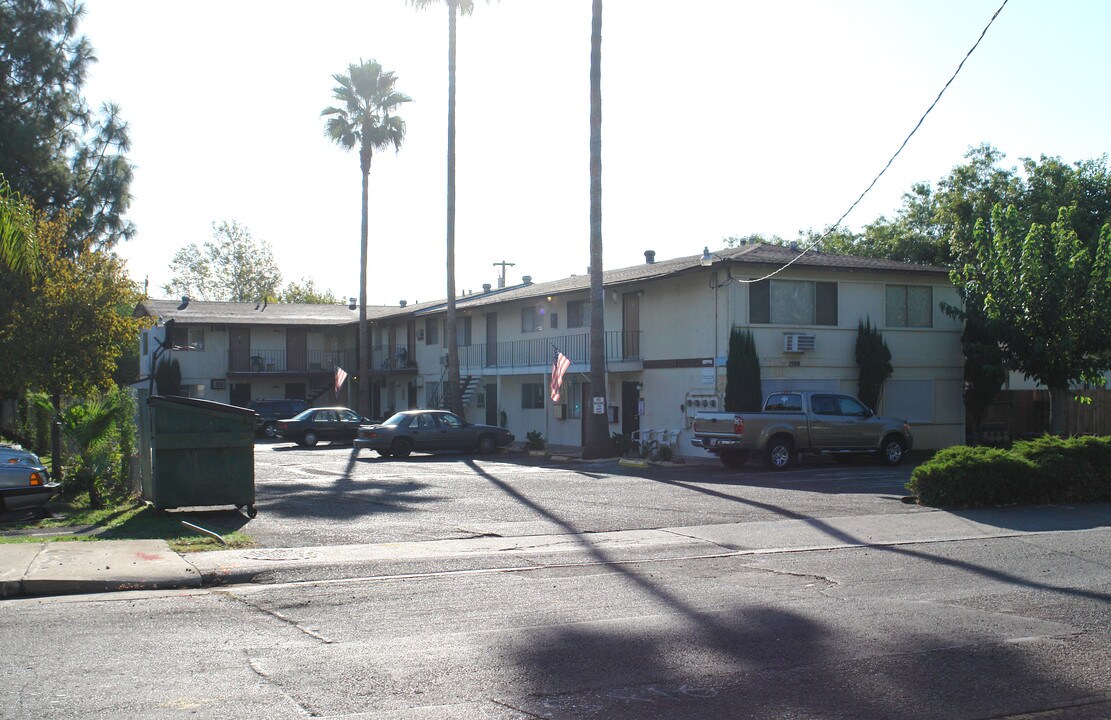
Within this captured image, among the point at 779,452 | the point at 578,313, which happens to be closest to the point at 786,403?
the point at 779,452

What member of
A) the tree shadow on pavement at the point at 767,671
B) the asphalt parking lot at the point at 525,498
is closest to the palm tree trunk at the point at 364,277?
the asphalt parking lot at the point at 525,498

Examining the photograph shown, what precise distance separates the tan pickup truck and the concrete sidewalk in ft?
24.9

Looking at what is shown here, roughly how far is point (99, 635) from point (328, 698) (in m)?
2.59

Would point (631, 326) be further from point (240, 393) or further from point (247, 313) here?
point (247, 313)

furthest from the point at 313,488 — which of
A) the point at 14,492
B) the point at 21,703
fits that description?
the point at 21,703

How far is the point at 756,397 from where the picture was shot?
26.8m

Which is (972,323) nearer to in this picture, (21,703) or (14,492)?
(14,492)

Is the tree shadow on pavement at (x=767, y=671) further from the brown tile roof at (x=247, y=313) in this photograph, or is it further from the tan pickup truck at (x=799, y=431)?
the brown tile roof at (x=247, y=313)

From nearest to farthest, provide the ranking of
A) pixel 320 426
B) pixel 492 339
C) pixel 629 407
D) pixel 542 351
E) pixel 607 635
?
pixel 607 635 < pixel 629 407 < pixel 542 351 < pixel 320 426 < pixel 492 339

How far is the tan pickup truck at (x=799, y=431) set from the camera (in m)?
22.8

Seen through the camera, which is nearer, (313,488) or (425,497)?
(425,497)

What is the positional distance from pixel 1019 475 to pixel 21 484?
1419 centimetres

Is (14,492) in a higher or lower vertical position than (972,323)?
lower

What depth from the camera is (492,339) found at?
39.0 meters
